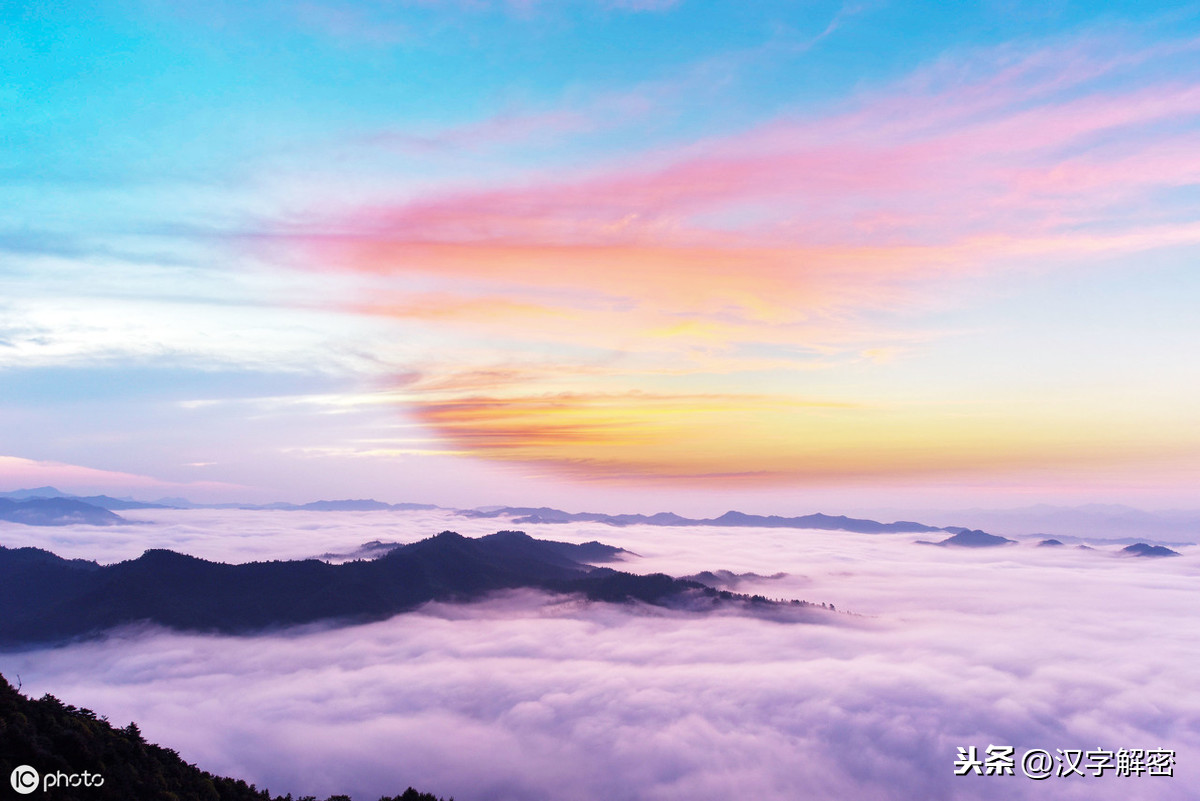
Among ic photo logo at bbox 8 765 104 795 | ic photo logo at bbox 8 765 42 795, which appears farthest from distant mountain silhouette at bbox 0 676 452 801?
ic photo logo at bbox 8 765 42 795

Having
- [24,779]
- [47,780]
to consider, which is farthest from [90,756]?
[24,779]

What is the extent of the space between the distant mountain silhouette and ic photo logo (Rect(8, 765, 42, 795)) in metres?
1.19

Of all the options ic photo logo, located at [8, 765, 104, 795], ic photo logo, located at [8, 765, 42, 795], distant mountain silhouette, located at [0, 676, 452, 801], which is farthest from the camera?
distant mountain silhouette, located at [0, 676, 452, 801]

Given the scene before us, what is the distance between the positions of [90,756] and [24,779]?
11916 mm

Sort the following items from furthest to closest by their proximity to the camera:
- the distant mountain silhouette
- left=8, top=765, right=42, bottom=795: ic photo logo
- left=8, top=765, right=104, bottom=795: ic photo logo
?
the distant mountain silhouette, left=8, top=765, right=104, bottom=795: ic photo logo, left=8, top=765, right=42, bottom=795: ic photo logo

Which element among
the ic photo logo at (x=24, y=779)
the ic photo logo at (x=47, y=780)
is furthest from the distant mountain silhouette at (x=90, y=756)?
the ic photo logo at (x=24, y=779)

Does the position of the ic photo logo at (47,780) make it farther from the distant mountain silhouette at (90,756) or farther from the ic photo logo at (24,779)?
the distant mountain silhouette at (90,756)

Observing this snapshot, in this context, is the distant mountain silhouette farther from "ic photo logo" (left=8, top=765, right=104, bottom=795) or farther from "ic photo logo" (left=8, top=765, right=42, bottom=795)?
"ic photo logo" (left=8, top=765, right=42, bottom=795)

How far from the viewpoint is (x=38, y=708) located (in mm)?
56781

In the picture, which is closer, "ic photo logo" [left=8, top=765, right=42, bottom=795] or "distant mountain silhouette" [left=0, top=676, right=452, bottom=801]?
Answer: "ic photo logo" [left=8, top=765, right=42, bottom=795]

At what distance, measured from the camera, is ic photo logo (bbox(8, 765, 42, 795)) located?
142 feet

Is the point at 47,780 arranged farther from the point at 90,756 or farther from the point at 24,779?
the point at 90,756

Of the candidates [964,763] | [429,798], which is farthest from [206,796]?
[964,763]

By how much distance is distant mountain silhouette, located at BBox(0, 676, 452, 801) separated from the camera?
48.8 m
